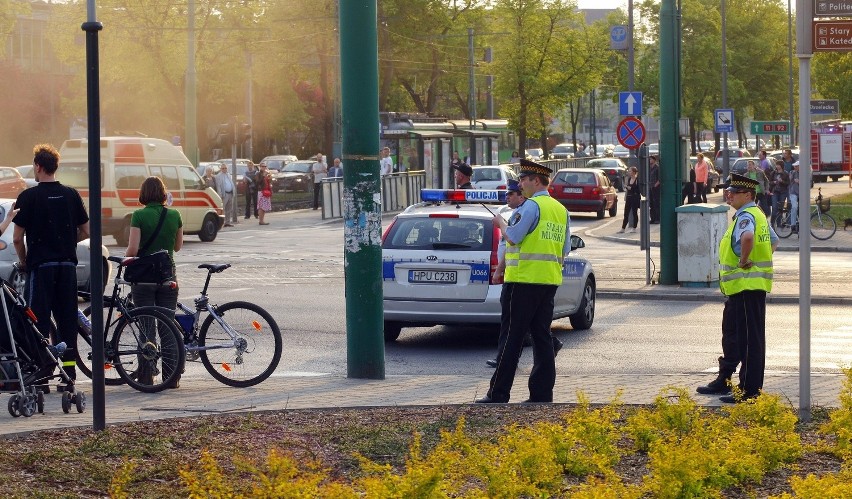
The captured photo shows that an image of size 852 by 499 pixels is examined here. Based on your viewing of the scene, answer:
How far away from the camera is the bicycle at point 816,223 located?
30.7 meters

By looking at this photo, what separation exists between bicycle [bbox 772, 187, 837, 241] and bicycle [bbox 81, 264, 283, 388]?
22.0 metres

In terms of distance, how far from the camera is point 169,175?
30.0 metres

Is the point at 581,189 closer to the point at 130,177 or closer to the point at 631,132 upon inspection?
the point at 631,132

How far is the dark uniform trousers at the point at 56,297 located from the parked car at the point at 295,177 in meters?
46.3

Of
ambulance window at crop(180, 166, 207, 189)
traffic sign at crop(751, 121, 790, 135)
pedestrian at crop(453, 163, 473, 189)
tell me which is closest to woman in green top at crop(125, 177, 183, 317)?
pedestrian at crop(453, 163, 473, 189)

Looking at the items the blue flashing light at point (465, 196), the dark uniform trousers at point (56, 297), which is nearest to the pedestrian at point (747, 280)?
the blue flashing light at point (465, 196)

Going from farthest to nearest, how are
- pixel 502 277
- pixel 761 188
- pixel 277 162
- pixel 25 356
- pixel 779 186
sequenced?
1. pixel 277 162
2. pixel 761 188
3. pixel 779 186
4. pixel 502 277
5. pixel 25 356

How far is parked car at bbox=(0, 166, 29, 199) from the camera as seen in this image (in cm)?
3688

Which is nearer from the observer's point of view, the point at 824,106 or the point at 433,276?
the point at 433,276

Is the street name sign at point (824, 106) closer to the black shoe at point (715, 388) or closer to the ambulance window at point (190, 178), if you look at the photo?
the ambulance window at point (190, 178)

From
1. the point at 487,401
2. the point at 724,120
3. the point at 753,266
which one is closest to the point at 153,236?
the point at 487,401

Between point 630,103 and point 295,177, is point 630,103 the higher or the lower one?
the higher one

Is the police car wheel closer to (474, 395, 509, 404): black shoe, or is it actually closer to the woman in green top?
the woman in green top

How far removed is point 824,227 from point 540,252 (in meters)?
22.8
